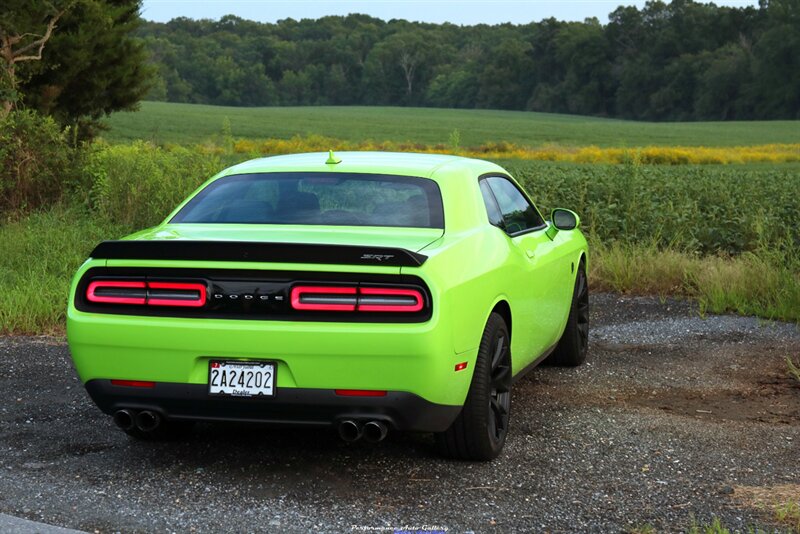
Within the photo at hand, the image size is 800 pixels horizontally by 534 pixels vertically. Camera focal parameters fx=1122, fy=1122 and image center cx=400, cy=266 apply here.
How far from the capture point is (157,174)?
14703 mm

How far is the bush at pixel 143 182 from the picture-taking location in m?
14.5

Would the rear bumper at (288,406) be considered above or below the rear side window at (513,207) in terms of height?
below

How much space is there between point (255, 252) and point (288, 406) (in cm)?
67

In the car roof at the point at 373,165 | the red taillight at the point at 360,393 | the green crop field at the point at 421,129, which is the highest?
the car roof at the point at 373,165

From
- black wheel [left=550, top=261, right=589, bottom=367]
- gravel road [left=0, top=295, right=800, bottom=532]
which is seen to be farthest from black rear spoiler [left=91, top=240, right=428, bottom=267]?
black wheel [left=550, top=261, right=589, bottom=367]

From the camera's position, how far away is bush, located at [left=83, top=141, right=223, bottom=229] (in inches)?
572

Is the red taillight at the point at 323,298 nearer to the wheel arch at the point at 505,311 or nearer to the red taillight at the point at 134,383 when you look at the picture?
the red taillight at the point at 134,383

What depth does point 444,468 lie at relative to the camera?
5363mm

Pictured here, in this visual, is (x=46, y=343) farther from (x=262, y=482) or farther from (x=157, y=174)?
(x=157, y=174)

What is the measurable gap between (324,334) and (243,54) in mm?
117407

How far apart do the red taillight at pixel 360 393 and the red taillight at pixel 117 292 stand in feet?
3.18

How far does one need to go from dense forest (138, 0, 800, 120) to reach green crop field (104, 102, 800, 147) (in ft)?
56.6

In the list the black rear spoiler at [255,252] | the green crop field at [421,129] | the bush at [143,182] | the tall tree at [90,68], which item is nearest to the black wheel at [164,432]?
the black rear spoiler at [255,252]

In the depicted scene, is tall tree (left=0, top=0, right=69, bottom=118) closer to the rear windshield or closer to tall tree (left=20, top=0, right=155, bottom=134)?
tall tree (left=20, top=0, right=155, bottom=134)
